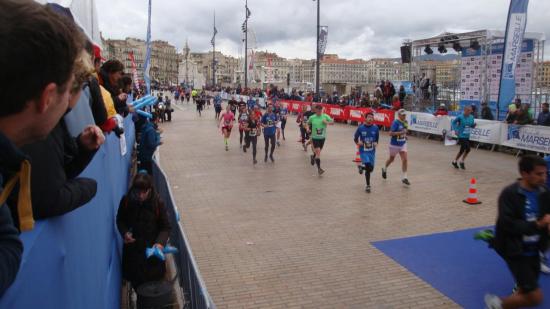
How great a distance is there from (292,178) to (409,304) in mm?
7244

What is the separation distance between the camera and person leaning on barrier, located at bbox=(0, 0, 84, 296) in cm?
112

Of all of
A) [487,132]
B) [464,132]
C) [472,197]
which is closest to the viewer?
[472,197]

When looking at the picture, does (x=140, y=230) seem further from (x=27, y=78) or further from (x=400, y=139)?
(x=400, y=139)

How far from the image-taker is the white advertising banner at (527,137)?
15.0m

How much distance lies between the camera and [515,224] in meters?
4.34

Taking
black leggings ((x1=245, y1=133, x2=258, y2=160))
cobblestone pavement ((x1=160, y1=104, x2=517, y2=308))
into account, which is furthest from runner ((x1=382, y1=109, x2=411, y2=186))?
black leggings ((x1=245, y1=133, x2=258, y2=160))

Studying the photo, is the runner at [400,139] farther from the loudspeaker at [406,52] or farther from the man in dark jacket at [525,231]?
the loudspeaker at [406,52]

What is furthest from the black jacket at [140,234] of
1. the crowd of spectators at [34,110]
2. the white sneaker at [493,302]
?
the white sneaker at [493,302]

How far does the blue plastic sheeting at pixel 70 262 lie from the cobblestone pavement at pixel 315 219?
7.03ft

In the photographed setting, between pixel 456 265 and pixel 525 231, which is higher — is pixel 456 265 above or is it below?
below

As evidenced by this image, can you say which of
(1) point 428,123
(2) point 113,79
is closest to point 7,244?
(2) point 113,79

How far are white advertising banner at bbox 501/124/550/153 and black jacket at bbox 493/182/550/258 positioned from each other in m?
12.2

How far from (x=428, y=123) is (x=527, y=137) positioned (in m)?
5.57

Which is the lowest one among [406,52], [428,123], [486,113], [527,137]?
[527,137]
